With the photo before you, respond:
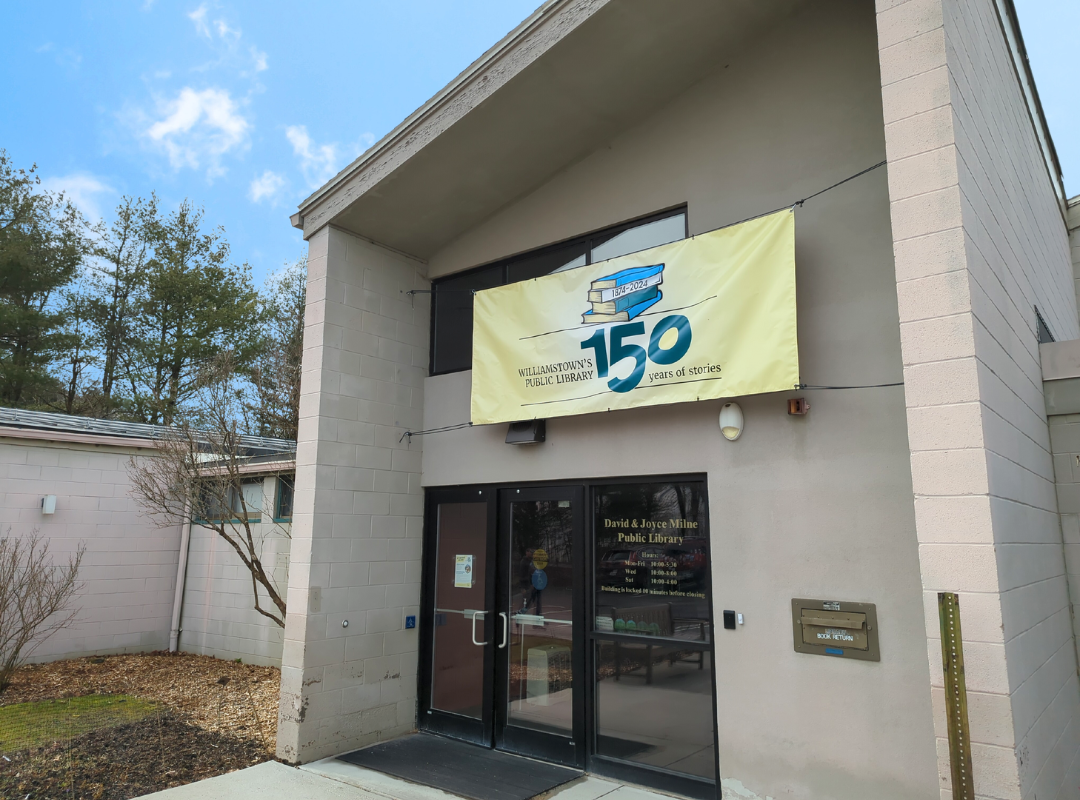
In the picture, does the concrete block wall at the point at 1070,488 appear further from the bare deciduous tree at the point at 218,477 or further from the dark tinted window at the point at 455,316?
the bare deciduous tree at the point at 218,477

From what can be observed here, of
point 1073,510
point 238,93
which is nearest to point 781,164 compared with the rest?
point 1073,510

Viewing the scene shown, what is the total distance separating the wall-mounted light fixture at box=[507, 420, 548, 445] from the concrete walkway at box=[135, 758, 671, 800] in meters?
2.47

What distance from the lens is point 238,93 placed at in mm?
90625

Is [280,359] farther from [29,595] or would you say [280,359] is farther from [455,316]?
[455,316]

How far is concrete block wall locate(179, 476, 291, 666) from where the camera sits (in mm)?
8445

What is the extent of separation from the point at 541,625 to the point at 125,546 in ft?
22.9

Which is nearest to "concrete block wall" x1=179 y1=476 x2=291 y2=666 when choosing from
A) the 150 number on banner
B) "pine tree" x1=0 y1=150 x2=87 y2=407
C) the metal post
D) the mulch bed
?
the mulch bed

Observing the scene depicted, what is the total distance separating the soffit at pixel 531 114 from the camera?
4738mm

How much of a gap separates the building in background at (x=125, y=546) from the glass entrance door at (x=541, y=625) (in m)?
3.80

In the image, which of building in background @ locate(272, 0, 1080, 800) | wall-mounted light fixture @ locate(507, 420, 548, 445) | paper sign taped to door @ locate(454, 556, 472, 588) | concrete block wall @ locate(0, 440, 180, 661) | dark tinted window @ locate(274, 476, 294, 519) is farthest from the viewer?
concrete block wall @ locate(0, 440, 180, 661)

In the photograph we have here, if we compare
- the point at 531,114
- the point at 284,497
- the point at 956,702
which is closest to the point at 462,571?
the point at 284,497

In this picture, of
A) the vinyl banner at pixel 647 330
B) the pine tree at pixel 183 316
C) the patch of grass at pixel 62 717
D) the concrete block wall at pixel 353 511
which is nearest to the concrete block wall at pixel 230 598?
the patch of grass at pixel 62 717

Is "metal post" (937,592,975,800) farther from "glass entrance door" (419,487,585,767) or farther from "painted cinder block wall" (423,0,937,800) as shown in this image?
"glass entrance door" (419,487,585,767)

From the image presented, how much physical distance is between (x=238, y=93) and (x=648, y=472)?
102589mm
